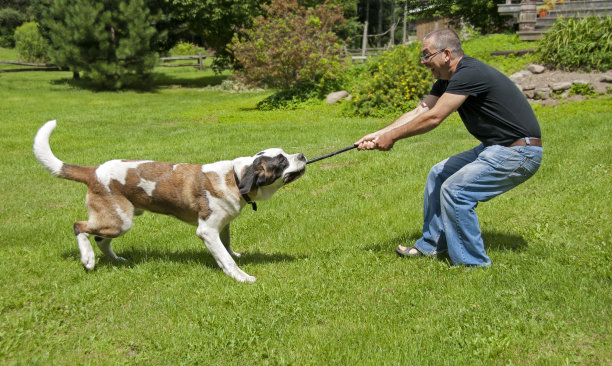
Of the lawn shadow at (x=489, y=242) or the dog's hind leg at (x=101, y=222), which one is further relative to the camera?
the lawn shadow at (x=489, y=242)

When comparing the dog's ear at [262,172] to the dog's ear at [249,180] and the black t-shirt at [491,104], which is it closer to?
the dog's ear at [249,180]

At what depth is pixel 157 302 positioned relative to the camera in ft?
14.9

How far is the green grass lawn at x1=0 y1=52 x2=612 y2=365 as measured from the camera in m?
3.69

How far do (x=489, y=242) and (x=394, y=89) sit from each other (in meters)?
10.2

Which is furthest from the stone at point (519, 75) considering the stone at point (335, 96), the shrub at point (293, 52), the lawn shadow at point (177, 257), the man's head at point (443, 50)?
the lawn shadow at point (177, 257)

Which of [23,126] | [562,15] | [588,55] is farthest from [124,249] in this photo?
[562,15]

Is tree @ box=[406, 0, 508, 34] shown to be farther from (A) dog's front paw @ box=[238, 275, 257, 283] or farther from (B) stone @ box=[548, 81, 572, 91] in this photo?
(A) dog's front paw @ box=[238, 275, 257, 283]

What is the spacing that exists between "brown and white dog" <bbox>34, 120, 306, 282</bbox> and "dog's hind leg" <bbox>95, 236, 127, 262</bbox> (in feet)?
1.33

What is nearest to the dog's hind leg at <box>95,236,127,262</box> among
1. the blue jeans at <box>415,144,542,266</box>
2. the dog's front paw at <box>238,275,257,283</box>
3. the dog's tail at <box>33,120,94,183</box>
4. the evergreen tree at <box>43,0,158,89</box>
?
the dog's tail at <box>33,120,94,183</box>

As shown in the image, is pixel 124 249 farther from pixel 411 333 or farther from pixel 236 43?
pixel 236 43

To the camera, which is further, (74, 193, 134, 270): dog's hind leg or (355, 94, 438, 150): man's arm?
(74, 193, 134, 270): dog's hind leg

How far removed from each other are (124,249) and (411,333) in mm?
3756

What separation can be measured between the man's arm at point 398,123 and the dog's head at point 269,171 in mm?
631

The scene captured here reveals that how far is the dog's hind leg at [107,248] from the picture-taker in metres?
5.60
